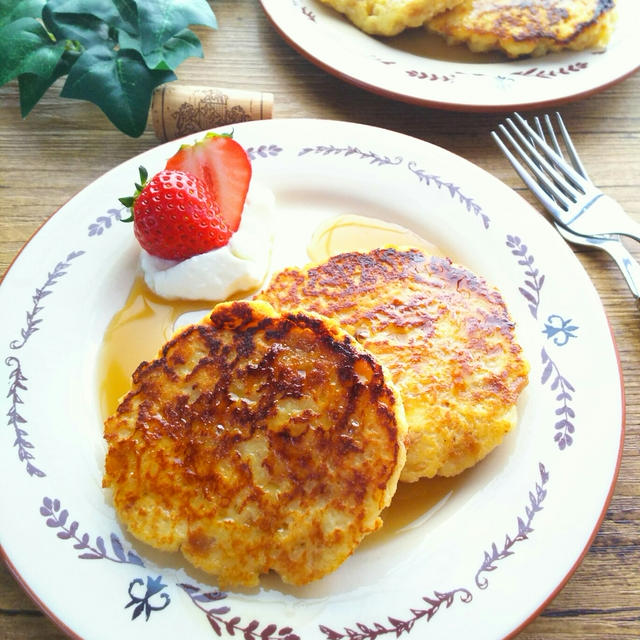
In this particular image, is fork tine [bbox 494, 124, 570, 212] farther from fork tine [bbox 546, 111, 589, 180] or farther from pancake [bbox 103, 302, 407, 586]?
pancake [bbox 103, 302, 407, 586]

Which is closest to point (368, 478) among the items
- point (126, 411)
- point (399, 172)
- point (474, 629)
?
point (474, 629)

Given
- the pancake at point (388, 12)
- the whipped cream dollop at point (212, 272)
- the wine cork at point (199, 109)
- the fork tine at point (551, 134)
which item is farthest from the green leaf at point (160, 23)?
the fork tine at point (551, 134)

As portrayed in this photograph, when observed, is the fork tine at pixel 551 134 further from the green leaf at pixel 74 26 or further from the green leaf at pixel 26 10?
the green leaf at pixel 26 10

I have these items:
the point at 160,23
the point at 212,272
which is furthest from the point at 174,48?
the point at 212,272

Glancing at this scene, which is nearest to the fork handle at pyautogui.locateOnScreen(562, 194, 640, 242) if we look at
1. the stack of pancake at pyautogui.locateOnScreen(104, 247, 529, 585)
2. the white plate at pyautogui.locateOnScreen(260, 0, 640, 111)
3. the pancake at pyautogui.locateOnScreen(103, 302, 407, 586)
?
the white plate at pyautogui.locateOnScreen(260, 0, 640, 111)

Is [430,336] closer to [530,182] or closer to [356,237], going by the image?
[356,237]

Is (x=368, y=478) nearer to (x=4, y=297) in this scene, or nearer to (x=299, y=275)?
(x=299, y=275)
